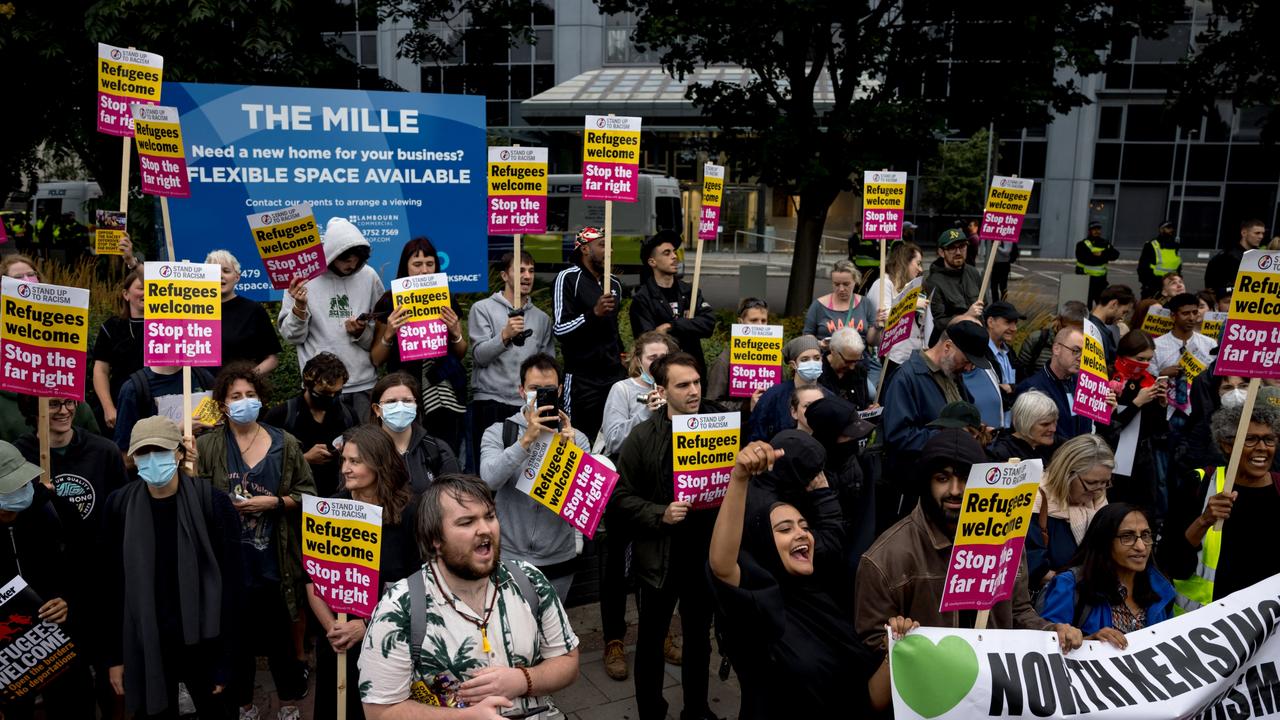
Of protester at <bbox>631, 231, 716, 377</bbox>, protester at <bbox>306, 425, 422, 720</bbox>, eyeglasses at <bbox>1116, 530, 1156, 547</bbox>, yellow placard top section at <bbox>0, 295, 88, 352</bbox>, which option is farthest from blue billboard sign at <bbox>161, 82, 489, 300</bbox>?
eyeglasses at <bbox>1116, 530, 1156, 547</bbox>

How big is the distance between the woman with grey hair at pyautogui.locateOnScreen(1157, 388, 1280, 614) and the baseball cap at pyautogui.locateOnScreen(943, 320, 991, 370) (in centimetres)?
135

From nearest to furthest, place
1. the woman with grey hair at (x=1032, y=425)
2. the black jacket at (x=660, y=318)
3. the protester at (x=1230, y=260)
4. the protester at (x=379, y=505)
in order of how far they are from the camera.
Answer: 1. the protester at (x=379, y=505)
2. the woman with grey hair at (x=1032, y=425)
3. the black jacket at (x=660, y=318)
4. the protester at (x=1230, y=260)

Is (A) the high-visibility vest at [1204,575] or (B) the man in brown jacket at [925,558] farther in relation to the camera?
(A) the high-visibility vest at [1204,575]

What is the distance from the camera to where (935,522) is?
150 inches

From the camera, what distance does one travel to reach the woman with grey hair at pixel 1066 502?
4797mm

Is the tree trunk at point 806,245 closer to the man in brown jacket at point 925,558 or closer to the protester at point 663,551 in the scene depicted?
the protester at point 663,551

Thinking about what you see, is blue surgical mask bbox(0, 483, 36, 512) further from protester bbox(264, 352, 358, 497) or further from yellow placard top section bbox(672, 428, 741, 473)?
yellow placard top section bbox(672, 428, 741, 473)

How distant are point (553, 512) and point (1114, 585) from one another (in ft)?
8.93

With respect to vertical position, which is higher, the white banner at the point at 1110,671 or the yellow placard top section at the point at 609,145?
the yellow placard top section at the point at 609,145

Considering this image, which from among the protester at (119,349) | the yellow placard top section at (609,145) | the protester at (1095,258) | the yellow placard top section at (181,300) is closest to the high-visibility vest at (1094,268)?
the protester at (1095,258)

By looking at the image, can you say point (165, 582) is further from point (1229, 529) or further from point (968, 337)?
point (1229, 529)

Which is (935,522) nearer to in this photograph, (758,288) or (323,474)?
(323,474)

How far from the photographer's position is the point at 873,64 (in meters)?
14.9

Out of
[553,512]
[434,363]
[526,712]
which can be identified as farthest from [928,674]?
[434,363]
